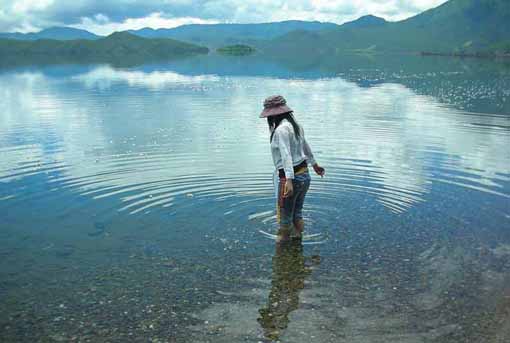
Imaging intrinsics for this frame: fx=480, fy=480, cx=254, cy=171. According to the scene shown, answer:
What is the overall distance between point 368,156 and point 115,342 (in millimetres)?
16601

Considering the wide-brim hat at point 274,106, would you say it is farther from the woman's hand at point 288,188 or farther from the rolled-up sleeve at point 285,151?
the woman's hand at point 288,188

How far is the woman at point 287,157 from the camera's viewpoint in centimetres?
1074

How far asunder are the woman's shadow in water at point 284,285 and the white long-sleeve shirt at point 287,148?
210 cm

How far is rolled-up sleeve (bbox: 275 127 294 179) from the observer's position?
10688mm

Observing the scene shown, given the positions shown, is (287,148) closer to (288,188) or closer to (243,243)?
(288,188)

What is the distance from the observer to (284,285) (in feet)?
33.5

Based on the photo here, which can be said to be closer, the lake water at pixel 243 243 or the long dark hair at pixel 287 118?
the lake water at pixel 243 243

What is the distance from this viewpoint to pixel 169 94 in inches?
2124

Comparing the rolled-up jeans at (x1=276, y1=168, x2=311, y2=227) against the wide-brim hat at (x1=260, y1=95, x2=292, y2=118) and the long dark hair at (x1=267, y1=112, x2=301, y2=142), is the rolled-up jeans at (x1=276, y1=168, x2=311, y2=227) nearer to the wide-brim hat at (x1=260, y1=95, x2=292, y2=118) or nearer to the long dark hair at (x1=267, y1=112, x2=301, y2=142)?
the long dark hair at (x1=267, y1=112, x2=301, y2=142)

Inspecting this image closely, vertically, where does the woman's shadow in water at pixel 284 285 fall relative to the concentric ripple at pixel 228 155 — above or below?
below

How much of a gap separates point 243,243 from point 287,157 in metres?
2.89

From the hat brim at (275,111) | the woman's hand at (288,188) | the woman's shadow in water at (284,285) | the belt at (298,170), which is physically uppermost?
the hat brim at (275,111)

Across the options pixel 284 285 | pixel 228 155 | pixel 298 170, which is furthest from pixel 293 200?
pixel 228 155

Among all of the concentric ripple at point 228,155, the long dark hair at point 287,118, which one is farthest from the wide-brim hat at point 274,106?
the concentric ripple at point 228,155
